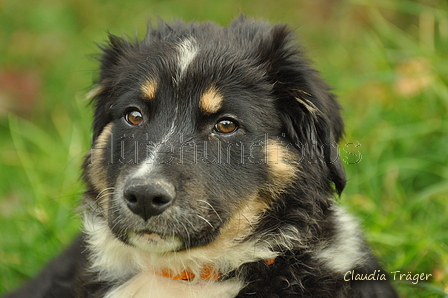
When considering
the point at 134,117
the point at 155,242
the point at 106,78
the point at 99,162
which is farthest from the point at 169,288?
the point at 106,78

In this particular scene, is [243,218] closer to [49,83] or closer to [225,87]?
[225,87]

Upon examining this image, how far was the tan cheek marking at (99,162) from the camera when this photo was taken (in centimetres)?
366

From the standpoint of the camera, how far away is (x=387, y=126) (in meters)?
5.91

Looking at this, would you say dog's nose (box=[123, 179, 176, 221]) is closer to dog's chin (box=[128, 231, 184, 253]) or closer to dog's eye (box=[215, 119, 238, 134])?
dog's chin (box=[128, 231, 184, 253])

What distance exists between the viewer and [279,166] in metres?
3.32

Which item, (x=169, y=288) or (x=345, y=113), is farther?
(x=345, y=113)

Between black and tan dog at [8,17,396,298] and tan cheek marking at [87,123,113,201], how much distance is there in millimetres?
55

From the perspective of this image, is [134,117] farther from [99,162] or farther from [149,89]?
[99,162]

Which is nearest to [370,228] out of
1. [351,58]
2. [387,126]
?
[387,126]

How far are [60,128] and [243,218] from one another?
16.4 ft

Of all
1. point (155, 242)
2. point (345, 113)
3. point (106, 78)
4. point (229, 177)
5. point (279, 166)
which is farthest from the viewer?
point (345, 113)

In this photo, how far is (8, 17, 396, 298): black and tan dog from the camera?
3135 mm

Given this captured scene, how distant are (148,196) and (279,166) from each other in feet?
3.07

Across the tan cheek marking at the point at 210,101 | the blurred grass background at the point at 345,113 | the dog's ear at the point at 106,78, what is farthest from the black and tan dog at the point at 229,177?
the blurred grass background at the point at 345,113
